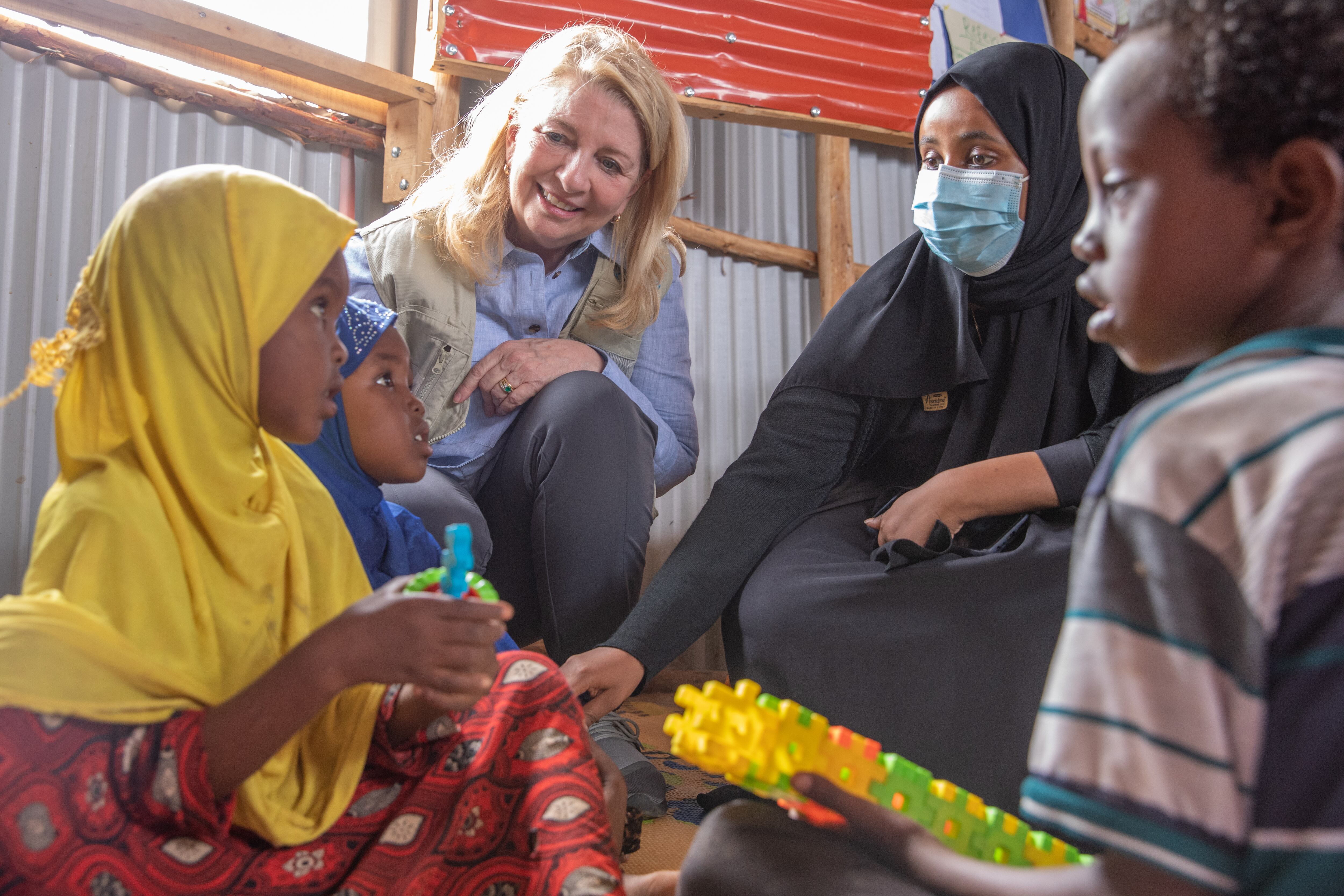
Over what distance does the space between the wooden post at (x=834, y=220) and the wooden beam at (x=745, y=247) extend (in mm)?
68

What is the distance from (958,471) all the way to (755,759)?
95 cm

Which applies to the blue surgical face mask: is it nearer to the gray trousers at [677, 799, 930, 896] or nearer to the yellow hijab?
the yellow hijab

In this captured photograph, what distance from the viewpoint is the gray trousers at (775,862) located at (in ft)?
2.44

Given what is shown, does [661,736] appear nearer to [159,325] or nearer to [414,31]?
[159,325]

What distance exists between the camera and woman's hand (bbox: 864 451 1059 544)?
1.58 metres

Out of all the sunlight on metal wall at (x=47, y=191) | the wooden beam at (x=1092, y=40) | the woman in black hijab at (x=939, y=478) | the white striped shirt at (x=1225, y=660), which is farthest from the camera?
the wooden beam at (x=1092, y=40)

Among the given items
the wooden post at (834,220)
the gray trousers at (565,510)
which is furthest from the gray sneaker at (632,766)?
the wooden post at (834,220)

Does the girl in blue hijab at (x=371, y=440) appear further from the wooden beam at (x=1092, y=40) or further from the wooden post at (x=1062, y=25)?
the wooden beam at (x=1092, y=40)

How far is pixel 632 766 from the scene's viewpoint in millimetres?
Result: 1539

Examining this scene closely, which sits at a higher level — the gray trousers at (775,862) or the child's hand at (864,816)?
the child's hand at (864,816)

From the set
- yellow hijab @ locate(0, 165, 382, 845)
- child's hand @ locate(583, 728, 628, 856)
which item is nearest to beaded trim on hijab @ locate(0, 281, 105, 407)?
yellow hijab @ locate(0, 165, 382, 845)

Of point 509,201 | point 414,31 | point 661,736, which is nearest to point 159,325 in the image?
point 509,201

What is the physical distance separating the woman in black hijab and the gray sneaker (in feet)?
0.33

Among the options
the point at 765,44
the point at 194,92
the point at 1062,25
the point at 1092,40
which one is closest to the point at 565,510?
the point at 194,92
